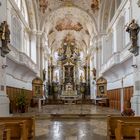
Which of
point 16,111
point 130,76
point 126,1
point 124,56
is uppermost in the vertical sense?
point 126,1

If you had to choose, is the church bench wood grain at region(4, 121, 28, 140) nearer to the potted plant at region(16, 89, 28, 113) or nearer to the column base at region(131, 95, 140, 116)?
the column base at region(131, 95, 140, 116)

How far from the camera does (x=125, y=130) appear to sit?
6.61m

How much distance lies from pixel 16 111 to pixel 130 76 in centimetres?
665

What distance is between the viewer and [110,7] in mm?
24594

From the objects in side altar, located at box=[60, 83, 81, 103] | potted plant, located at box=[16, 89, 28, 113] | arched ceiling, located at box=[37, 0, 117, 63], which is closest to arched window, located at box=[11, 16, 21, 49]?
potted plant, located at box=[16, 89, 28, 113]

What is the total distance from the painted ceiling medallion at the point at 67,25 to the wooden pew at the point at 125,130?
86.8ft

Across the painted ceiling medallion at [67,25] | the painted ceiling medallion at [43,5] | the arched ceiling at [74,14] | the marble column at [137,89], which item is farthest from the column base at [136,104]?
the painted ceiling medallion at [67,25]

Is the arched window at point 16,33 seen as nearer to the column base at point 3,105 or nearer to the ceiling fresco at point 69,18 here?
the column base at point 3,105

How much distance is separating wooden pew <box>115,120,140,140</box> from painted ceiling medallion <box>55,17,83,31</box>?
86.8 ft

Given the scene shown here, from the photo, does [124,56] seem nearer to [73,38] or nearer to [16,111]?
[16,111]

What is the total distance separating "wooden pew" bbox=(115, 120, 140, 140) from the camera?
Answer: 6029 mm

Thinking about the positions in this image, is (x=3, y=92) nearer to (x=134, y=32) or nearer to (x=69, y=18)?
(x=134, y=32)

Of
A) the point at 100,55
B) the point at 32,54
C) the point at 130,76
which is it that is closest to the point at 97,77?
the point at 100,55

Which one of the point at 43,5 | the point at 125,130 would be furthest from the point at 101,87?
the point at 125,130
